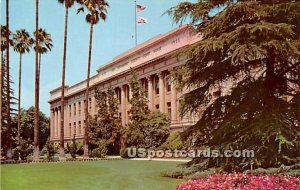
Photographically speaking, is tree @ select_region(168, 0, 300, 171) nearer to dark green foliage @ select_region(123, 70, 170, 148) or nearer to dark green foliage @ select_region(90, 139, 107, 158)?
dark green foliage @ select_region(123, 70, 170, 148)

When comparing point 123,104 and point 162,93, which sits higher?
point 162,93

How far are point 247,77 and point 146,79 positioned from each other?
31.9 meters

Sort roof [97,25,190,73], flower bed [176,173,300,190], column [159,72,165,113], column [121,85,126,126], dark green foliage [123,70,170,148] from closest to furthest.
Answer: flower bed [176,173,300,190] < dark green foliage [123,70,170,148] < roof [97,25,190,73] < column [159,72,165,113] < column [121,85,126,126]

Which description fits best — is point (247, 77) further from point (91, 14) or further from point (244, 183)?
point (91, 14)

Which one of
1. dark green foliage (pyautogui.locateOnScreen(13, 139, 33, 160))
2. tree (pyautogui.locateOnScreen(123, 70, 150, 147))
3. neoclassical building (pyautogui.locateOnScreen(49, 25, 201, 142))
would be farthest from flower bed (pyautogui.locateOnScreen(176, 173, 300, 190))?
dark green foliage (pyautogui.locateOnScreen(13, 139, 33, 160))

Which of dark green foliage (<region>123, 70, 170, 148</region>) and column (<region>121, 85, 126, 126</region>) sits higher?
column (<region>121, 85, 126, 126</region>)

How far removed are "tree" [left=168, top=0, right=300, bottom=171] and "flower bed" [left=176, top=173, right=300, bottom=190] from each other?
136 cm

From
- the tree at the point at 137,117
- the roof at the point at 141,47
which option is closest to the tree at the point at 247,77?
the tree at the point at 137,117

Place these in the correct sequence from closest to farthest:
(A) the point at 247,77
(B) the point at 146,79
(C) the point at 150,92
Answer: (A) the point at 247,77 → (C) the point at 150,92 → (B) the point at 146,79

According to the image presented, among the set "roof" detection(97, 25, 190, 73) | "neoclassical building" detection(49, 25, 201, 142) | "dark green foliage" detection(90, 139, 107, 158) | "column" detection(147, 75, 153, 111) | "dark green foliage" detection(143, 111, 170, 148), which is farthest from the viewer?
"column" detection(147, 75, 153, 111)

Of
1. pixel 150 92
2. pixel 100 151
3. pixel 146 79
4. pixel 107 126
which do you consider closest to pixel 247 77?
pixel 100 151

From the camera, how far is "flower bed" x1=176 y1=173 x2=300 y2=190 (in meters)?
8.06

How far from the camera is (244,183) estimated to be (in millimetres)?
8672

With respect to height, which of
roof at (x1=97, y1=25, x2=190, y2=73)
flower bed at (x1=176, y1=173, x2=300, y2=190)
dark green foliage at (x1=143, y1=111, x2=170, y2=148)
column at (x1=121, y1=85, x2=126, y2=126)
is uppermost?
roof at (x1=97, y1=25, x2=190, y2=73)
